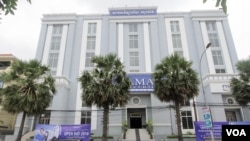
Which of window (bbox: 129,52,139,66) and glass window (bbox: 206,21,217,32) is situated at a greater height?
glass window (bbox: 206,21,217,32)

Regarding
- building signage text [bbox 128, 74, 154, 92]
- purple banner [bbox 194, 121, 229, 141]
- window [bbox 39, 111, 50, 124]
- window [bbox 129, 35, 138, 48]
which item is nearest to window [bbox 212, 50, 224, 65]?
building signage text [bbox 128, 74, 154, 92]

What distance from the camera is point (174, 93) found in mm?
17766

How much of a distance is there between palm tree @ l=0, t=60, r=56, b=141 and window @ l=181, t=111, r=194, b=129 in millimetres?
17155

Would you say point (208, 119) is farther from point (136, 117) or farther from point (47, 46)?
point (47, 46)

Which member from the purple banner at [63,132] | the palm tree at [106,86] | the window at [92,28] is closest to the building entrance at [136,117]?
the palm tree at [106,86]

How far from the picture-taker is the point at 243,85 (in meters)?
20.8

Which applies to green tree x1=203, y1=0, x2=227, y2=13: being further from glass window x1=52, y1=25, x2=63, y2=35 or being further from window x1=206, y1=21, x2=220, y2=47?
glass window x1=52, y1=25, x2=63, y2=35

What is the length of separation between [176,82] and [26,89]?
45.6 feet

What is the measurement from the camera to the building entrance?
28.4m

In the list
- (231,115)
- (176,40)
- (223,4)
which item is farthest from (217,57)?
(223,4)

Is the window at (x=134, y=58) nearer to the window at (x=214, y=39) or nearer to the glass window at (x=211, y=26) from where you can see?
the window at (x=214, y=39)

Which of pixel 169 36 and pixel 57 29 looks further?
pixel 57 29

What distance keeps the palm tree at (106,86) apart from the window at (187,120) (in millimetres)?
12277

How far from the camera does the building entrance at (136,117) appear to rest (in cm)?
2844
